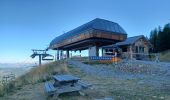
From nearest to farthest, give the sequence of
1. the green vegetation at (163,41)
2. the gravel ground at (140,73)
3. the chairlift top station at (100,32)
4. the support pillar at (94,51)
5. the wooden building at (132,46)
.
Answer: the gravel ground at (140,73), the chairlift top station at (100,32), the support pillar at (94,51), the wooden building at (132,46), the green vegetation at (163,41)

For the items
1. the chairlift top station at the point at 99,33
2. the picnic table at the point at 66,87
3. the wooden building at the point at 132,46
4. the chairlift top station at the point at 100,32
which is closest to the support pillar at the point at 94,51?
the chairlift top station at the point at 99,33

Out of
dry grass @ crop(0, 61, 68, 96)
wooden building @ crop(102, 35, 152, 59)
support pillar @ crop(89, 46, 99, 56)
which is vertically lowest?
dry grass @ crop(0, 61, 68, 96)

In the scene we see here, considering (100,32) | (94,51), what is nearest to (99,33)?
(100,32)

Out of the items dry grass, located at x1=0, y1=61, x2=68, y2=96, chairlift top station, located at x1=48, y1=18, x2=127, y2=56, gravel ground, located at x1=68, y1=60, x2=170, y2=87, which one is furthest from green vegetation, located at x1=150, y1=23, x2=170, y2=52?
dry grass, located at x1=0, y1=61, x2=68, y2=96

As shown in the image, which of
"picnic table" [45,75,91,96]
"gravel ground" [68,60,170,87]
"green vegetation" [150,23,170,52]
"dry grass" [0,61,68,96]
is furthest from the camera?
"green vegetation" [150,23,170,52]

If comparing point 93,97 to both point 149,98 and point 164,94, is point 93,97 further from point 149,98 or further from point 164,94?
point 164,94

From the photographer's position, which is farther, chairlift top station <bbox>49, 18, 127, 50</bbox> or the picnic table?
chairlift top station <bbox>49, 18, 127, 50</bbox>

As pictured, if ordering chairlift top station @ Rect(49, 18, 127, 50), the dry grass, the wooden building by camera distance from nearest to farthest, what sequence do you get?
the dry grass < chairlift top station @ Rect(49, 18, 127, 50) < the wooden building

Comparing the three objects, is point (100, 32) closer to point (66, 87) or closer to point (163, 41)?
point (66, 87)

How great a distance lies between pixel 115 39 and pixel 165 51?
2800cm

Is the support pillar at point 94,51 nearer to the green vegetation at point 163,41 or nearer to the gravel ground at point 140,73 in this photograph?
the gravel ground at point 140,73

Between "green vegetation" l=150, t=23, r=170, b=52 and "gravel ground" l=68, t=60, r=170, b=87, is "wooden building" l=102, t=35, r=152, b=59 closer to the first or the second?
"green vegetation" l=150, t=23, r=170, b=52

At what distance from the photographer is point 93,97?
8.30 metres

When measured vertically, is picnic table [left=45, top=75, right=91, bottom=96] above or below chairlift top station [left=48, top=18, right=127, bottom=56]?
below
